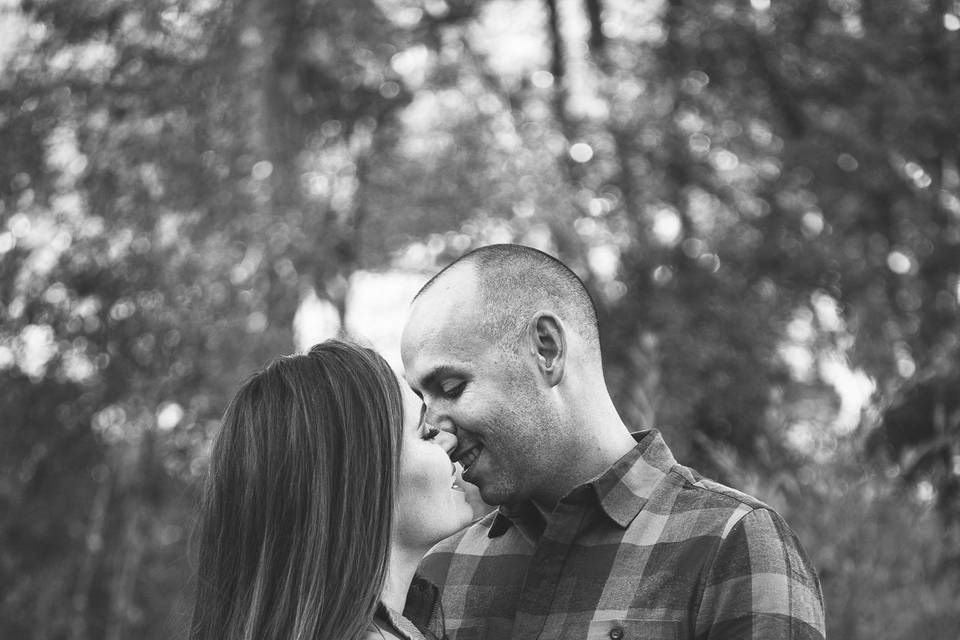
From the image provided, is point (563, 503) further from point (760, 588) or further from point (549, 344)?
point (760, 588)

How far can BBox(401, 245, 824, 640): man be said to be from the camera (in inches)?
85.5

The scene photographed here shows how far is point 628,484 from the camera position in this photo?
8.11ft

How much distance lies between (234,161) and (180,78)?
2.61ft

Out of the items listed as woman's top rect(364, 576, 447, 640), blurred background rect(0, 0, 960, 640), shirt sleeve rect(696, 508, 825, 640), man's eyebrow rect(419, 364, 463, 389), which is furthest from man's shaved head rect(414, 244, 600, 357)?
blurred background rect(0, 0, 960, 640)

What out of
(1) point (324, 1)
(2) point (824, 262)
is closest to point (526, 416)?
(2) point (824, 262)

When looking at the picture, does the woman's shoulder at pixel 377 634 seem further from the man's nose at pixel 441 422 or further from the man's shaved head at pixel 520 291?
the man's shaved head at pixel 520 291

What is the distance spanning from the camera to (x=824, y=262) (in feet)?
31.4

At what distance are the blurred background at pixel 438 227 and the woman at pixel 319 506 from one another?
2.56 metres

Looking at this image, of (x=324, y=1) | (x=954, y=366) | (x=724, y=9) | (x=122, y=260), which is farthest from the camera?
(x=324, y=1)

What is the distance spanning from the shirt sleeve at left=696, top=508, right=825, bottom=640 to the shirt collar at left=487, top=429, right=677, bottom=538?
10.6 inches

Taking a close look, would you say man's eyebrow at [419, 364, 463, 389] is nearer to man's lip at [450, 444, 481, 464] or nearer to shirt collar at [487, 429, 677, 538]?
man's lip at [450, 444, 481, 464]

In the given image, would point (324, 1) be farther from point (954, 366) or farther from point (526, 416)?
point (526, 416)

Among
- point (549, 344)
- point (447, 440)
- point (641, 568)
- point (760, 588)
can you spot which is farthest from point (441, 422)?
point (760, 588)

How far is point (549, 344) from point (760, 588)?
0.80 m
